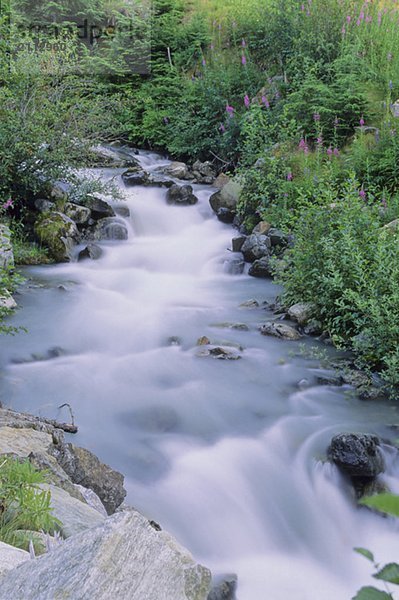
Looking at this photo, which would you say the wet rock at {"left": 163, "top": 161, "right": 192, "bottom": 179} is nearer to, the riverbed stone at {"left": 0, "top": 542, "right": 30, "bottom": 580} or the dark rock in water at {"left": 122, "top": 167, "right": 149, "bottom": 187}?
the dark rock in water at {"left": 122, "top": 167, "right": 149, "bottom": 187}

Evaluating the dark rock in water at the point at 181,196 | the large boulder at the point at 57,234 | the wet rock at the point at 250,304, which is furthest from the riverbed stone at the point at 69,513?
the dark rock in water at the point at 181,196

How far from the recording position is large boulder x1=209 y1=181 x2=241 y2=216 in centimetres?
1133

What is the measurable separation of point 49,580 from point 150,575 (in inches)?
10.6

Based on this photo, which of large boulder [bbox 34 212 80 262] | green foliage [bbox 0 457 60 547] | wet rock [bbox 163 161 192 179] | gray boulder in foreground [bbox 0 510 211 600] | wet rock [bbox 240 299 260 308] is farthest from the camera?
wet rock [bbox 163 161 192 179]

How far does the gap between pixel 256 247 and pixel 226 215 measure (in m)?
1.94

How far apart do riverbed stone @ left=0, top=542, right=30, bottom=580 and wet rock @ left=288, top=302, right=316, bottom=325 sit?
544 centimetres

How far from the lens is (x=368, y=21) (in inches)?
487

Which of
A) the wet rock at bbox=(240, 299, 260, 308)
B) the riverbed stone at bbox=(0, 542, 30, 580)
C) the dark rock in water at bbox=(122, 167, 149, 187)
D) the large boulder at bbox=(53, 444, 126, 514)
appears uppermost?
the riverbed stone at bbox=(0, 542, 30, 580)

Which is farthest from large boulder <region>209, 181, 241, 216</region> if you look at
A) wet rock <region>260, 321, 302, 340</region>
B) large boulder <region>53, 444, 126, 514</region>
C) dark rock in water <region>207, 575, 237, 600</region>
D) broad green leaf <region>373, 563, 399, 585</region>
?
broad green leaf <region>373, 563, 399, 585</region>

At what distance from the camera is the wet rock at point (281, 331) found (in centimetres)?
705

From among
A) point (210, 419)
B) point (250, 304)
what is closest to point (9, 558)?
point (210, 419)

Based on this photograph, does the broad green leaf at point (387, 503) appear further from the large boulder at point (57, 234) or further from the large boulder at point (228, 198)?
the large boulder at point (228, 198)

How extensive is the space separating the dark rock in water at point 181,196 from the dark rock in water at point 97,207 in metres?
1.38

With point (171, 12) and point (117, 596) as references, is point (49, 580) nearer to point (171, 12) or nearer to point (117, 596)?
A: point (117, 596)
